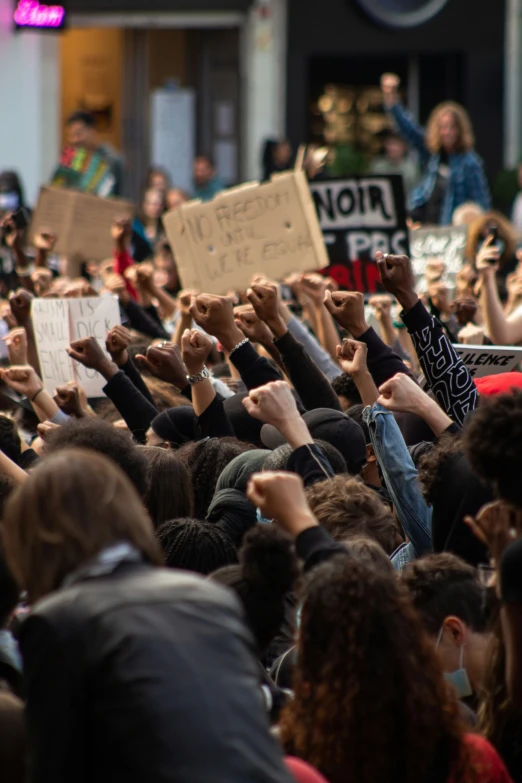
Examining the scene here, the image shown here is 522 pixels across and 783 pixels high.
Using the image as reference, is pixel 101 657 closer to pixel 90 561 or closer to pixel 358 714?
pixel 90 561

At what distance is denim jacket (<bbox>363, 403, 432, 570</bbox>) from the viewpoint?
151 inches

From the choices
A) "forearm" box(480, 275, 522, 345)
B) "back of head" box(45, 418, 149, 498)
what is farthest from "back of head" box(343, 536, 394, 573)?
"forearm" box(480, 275, 522, 345)

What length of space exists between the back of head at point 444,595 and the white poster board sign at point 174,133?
53.8 ft

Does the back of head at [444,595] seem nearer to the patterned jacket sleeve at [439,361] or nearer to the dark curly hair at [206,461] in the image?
the patterned jacket sleeve at [439,361]

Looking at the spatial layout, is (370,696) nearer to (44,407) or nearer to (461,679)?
(461,679)

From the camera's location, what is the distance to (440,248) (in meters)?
8.44

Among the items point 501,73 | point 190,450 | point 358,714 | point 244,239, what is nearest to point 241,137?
point 501,73

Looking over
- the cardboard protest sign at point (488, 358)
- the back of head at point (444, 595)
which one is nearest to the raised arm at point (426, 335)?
the cardboard protest sign at point (488, 358)

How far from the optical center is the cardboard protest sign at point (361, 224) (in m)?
7.16

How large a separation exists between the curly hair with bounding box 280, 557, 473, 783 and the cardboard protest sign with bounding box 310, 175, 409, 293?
4679mm

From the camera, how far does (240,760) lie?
208 centimetres

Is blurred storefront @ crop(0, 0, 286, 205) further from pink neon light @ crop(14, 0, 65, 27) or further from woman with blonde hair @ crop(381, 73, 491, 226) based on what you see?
woman with blonde hair @ crop(381, 73, 491, 226)

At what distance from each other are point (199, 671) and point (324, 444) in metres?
2.20

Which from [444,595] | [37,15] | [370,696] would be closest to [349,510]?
[444,595]
